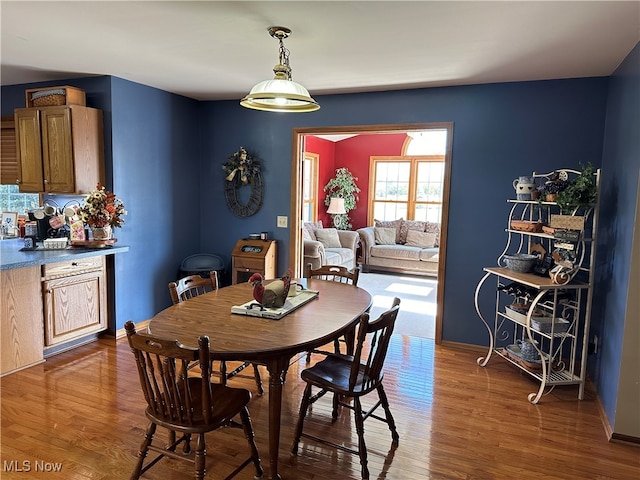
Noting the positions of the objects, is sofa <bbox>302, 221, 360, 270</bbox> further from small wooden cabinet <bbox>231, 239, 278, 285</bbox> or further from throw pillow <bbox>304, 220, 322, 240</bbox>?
small wooden cabinet <bbox>231, 239, 278, 285</bbox>

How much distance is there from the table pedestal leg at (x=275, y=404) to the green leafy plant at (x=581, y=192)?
7.57ft

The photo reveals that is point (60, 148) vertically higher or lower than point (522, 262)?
higher

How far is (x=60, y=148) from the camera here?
152 inches

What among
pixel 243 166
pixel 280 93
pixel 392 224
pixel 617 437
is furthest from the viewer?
pixel 392 224

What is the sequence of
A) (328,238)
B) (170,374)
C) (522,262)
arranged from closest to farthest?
(170,374) < (522,262) < (328,238)

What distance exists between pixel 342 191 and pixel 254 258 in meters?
4.70

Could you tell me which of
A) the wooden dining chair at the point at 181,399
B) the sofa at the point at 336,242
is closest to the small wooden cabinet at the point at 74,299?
the wooden dining chair at the point at 181,399

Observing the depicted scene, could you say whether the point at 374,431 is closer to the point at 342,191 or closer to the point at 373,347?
the point at 373,347

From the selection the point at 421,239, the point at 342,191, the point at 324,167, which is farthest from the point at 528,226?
the point at 324,167

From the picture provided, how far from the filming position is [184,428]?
1.87 m

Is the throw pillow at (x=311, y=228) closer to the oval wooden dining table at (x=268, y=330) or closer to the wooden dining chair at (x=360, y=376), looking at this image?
the oval wooden dining table at (x=268, y=330)

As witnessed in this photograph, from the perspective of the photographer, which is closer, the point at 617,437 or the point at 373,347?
the point at 373,347

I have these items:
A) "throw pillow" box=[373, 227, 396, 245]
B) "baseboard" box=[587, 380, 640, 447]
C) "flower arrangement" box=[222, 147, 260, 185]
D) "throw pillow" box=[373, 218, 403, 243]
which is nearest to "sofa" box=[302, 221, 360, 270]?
"throw pillow" box=[373, 227, 396, 245]

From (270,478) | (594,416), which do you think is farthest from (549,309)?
(270,478)
